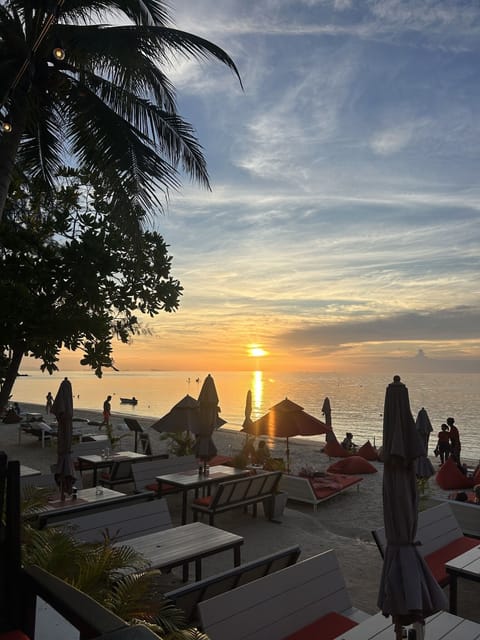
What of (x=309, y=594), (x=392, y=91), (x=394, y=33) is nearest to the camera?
(x=309, y=594)

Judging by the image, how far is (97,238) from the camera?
10.1 m

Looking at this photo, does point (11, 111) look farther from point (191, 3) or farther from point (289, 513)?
point (289, 513)

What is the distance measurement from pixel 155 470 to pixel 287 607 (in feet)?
22.0

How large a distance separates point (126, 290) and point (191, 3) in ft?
19.5

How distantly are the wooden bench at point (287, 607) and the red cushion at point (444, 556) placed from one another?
4.61 ft

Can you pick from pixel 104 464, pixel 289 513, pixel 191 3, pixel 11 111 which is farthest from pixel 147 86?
pixel 289 513

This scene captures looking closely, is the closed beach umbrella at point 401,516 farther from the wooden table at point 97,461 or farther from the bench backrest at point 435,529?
the wooden table at point 97,461

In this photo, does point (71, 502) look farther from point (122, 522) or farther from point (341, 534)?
point (341, 534)

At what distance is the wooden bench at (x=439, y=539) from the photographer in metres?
6.39

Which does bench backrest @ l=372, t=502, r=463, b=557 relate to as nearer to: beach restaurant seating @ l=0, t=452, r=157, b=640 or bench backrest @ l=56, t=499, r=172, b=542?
bench backrest @ l=56, t=499, r=172, b=542

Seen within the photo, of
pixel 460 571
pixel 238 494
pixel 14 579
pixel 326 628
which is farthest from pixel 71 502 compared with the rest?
pixel 460 571

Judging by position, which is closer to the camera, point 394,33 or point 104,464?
point 394,33

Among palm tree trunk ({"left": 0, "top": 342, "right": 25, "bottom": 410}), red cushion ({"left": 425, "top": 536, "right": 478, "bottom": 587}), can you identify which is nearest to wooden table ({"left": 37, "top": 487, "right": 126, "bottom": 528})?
palm tree trunk ({"left": 0, "top": 342, "right": 25, "bottom": 410})

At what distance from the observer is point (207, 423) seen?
460 inches
